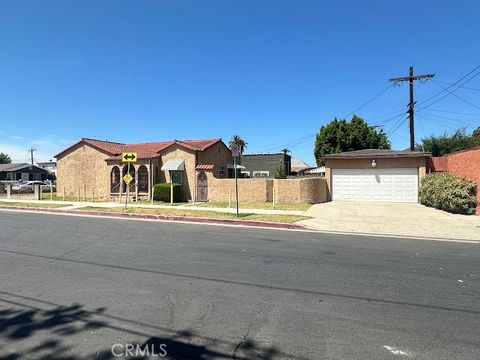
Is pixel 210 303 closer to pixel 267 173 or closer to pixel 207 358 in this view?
pixel 207 358

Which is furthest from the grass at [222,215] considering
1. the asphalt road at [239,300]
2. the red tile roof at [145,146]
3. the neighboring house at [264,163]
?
the neighboring house at [264,163]

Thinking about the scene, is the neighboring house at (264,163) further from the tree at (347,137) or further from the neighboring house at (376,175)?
the neighboring house at (376,175)

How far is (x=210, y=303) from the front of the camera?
5.27 meters

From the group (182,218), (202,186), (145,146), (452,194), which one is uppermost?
(145,146)

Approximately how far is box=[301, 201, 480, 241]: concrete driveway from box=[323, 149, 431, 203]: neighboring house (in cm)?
460

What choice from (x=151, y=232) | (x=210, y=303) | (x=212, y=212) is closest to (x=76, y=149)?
(x=212, y=212)

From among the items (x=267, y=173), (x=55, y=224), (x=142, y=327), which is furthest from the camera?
(x=267, y=173)

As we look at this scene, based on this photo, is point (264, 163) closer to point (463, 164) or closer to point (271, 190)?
point (271, 190)

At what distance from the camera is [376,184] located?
2348cm

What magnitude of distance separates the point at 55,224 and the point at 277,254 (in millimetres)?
9056

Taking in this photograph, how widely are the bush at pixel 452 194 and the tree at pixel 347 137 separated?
23.5m

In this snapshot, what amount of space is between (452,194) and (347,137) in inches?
1061

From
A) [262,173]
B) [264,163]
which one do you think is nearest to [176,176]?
[262,173]

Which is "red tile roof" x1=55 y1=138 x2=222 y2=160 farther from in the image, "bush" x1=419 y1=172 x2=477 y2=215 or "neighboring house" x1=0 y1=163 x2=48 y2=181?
"neighboring house" x1=0 y1=163 x2=48 y2=181
